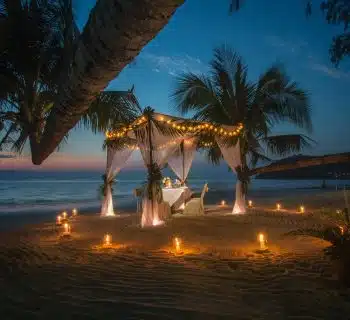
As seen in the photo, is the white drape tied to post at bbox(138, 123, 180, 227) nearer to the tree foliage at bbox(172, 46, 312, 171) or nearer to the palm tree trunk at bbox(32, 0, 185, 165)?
the tree foliage at bbox(172, 46, 312, 171)

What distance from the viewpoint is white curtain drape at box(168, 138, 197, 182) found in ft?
36.5

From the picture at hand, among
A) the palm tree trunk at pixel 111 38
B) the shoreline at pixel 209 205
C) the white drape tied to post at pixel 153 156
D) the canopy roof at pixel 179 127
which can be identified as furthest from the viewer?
the shoreline at pixel 209 205

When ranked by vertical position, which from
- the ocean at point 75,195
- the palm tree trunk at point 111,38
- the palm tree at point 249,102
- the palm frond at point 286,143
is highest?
the palm tree at point 249,102

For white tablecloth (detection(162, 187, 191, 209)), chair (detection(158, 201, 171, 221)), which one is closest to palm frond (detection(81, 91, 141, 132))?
chair (detection(158, 201, 171, 221))

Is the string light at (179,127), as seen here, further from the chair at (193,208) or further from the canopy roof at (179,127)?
the chair at (193,208)

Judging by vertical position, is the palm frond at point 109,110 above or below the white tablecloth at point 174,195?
above

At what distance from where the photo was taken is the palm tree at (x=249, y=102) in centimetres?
1095

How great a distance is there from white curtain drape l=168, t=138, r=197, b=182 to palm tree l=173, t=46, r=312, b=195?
2.91 feet

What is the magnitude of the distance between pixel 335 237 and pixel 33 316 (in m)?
3.01

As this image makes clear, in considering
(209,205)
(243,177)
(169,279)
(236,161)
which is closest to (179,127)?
(236,161)

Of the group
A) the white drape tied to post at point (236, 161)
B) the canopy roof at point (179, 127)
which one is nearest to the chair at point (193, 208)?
the white drape tied to post at point (236, 161)

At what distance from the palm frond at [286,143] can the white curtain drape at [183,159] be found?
9.92 ft

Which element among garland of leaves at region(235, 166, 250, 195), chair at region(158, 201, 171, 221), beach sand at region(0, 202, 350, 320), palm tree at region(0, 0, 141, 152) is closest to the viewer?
beach sand at region(0, 202, 350, 320)

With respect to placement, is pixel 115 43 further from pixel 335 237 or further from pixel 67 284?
pixel 335 237
